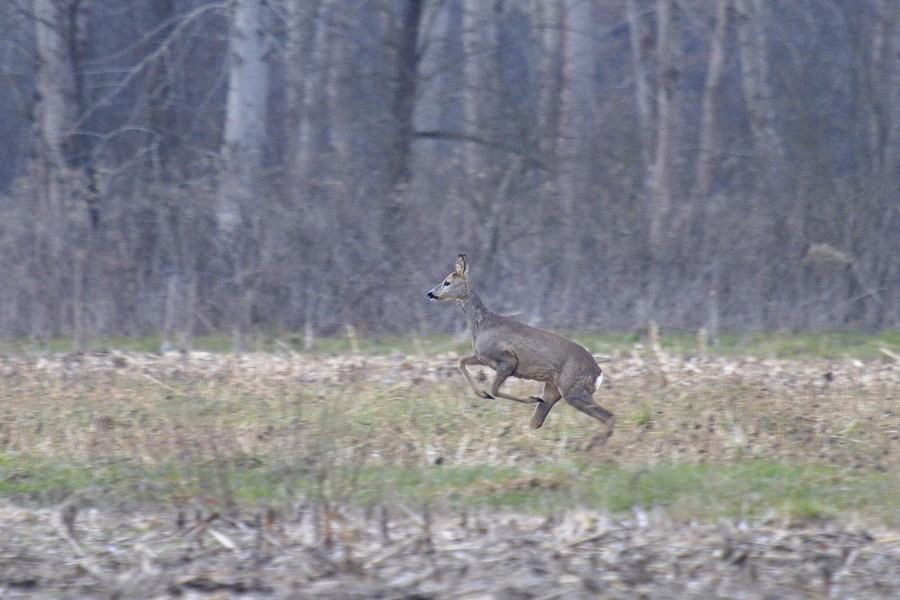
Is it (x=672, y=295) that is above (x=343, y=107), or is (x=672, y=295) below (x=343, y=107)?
below

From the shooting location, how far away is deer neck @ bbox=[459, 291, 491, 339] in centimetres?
973

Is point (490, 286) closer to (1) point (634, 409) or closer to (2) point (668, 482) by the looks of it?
(1) point (634, 409)

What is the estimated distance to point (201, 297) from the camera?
1670 centimetres

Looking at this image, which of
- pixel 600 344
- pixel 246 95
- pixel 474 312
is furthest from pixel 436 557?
pixel 246 95

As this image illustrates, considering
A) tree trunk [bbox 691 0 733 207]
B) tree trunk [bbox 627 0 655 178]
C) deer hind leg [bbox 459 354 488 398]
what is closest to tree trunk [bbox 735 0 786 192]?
tree trunk [bbox 691 0 733 207]

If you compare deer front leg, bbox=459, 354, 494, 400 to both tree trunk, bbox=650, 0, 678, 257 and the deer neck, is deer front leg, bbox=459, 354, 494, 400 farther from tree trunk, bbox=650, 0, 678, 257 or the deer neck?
tree trunk, bbox=650, 0, 678, 257

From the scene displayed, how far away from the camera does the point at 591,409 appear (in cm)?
Result: 916

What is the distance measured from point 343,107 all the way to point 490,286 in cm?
471

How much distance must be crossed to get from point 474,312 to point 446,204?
319 inches

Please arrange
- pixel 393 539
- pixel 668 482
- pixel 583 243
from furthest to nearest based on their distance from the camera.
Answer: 1. pixel 583 243
2. pixel 668 482
3. pixel 393 539

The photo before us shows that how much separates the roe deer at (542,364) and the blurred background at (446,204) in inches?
260

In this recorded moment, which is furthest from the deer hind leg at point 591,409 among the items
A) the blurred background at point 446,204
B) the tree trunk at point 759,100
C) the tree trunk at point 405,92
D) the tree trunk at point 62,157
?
the tree trunk at point 759,100

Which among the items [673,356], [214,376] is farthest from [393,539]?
[673,356]

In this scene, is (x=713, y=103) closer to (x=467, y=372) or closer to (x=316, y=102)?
(x=316, y=102)
